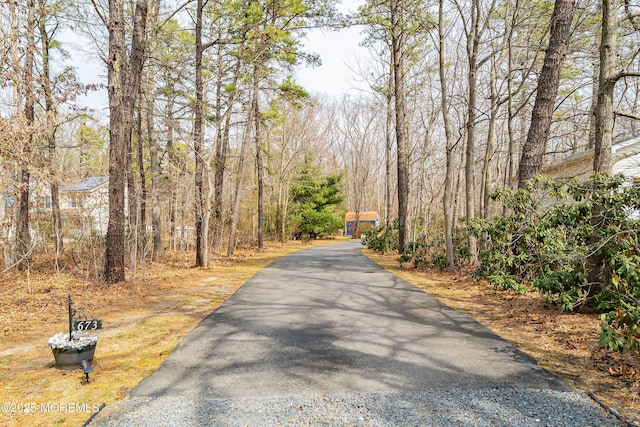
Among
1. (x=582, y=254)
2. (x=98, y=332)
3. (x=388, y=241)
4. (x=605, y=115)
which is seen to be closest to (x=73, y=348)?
(x=98, y=332)

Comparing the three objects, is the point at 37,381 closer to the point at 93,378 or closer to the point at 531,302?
the point at 93,378

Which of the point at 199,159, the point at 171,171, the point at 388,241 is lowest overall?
the point at 388,241

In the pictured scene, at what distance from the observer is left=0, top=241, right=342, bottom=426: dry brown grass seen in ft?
11.5

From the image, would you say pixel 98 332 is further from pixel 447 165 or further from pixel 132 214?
pixel 447 165

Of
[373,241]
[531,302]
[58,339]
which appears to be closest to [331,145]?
[373,241]

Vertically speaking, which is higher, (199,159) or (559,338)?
(199,159)

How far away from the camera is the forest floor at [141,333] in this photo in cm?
350

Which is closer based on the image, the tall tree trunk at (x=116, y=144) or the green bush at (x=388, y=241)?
the tall tree trunk at (x=116, y=144)

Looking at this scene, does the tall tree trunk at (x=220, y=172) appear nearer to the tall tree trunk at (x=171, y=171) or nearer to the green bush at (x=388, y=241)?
the tall tree trunk at (x=171, y=171)

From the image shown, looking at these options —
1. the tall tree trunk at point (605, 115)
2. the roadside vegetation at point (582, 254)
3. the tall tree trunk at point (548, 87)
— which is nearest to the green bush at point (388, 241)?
the roadside vegetation at point (582, 254)

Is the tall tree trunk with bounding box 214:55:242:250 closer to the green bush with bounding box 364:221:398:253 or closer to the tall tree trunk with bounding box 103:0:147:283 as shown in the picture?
the tall tree trunk with bounding box 103:0:147:283

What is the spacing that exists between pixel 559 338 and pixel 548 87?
5542 millimetres

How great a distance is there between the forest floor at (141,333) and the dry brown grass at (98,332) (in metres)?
0.01

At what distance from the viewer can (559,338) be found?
4.99 m
